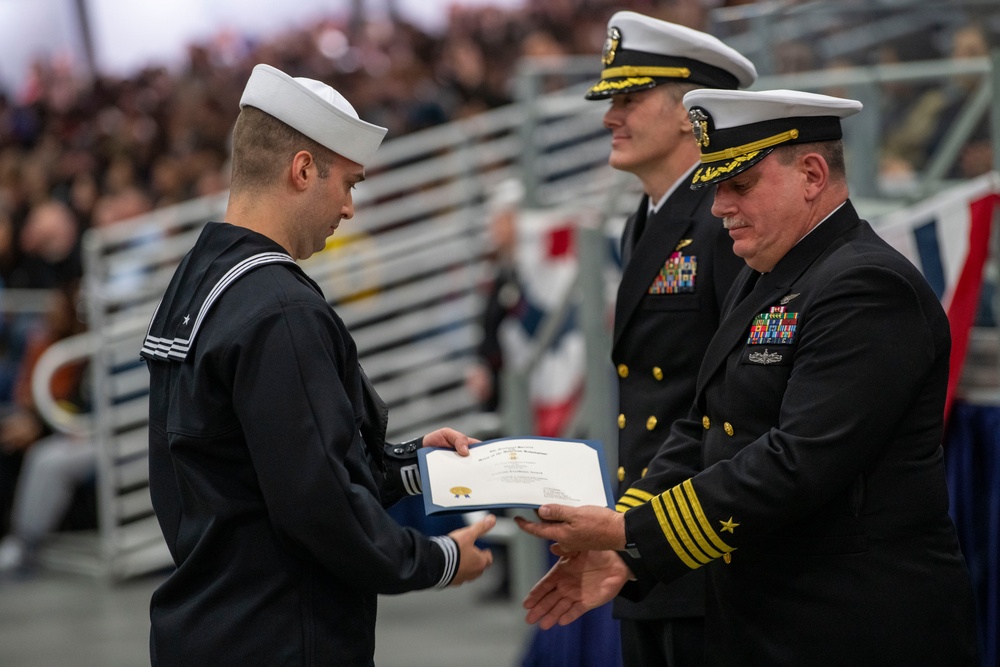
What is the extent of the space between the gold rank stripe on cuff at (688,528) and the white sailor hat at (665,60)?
1073mm

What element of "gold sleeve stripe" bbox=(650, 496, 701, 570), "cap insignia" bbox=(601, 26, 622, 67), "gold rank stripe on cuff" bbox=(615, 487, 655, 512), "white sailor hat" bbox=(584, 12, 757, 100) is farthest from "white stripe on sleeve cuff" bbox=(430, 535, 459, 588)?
"cap insignia" bbox=(601, 26, 622, 67)

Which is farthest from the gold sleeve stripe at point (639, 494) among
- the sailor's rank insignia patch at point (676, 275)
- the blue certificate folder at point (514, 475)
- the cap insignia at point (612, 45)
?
the cap insignia at point (612, 45)

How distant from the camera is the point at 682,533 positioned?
2410mm

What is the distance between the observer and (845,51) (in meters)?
4.93

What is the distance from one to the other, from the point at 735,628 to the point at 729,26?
244cm

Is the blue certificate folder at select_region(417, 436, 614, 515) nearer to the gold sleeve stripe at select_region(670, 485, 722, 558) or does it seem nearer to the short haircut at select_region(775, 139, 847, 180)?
the gold sleeve stripe at select_region(670, 485, 722, 558)

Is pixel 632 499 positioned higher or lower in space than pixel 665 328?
lower

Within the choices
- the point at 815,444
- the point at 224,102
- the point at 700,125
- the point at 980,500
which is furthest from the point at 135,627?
the point at 224,102

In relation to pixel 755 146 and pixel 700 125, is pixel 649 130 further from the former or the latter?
pixel 755 146

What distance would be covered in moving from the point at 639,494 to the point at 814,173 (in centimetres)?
77

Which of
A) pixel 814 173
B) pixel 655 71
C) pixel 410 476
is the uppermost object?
pixel 655 71

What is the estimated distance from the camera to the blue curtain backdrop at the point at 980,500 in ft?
11.9

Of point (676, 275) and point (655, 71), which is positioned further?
point (655, 71)

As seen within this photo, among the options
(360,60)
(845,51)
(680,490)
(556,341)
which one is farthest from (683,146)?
(360,60)
